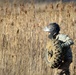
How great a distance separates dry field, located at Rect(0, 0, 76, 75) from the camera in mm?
12609

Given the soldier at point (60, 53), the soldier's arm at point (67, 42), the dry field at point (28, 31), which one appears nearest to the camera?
the soldier's arm at point (67, 42)

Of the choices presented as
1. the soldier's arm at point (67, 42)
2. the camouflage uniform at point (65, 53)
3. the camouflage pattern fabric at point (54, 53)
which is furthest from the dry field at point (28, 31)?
the soldier's arm at point (67, 42)

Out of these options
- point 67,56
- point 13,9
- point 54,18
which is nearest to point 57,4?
point 54,18

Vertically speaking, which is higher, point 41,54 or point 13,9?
point 13,9

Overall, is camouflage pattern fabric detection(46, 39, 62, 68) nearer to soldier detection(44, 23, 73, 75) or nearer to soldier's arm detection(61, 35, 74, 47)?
soldier detection(44, 23, 73, 75)

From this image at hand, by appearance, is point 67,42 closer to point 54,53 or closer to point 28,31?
point 54,53

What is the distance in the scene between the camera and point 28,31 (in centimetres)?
1298

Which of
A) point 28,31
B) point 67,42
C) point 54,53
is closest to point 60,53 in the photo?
point 54,53

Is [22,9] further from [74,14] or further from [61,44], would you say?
[61,44]

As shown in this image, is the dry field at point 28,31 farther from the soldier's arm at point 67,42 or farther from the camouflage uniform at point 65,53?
the soldier's arm at point 67,42

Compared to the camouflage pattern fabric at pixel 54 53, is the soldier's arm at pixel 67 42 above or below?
above

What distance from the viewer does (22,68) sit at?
13.1m

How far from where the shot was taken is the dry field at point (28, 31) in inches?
496

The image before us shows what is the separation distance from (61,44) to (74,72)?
261 centimetres
